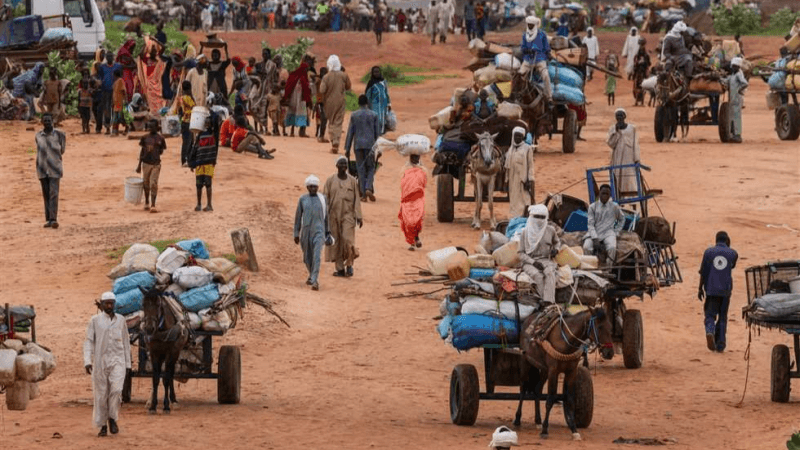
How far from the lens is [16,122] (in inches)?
1519

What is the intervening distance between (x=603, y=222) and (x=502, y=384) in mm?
3376

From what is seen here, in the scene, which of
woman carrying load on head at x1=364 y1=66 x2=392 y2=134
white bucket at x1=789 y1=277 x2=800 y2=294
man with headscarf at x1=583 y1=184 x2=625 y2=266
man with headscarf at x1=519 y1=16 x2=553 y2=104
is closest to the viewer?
white bucket at x1=789 y1=277 x2=800 y2=294

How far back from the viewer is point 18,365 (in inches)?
580

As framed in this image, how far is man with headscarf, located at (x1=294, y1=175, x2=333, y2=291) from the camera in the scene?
2295 cm

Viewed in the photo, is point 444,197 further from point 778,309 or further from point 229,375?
point 778,309

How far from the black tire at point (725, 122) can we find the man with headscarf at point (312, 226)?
15856mm

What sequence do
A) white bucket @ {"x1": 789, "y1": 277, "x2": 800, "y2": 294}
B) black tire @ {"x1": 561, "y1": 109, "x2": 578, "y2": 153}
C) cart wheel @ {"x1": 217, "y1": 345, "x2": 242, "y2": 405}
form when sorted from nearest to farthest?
cart wheel @ {"x1": 217, "y1": 345, "x2": 242, "y2": 405} < white bucket @ {"x1": 789, "y1": 277, "x2": 800, "y2": 294} < black tire @ {"x1": 561, "y1": 109, "x2": 578, "y2": 153}

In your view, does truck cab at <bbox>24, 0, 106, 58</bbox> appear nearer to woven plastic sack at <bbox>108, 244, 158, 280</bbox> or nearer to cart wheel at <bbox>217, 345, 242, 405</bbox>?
woven plastic sack at <bbox>108, 244, 158, 280</bbox>

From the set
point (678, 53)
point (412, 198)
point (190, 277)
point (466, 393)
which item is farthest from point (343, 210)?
point (678, 53)

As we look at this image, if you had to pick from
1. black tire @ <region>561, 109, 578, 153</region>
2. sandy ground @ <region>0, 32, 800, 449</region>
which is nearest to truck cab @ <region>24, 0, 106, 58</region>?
sandy ground @ <region>0, 32, 800, 449</region>

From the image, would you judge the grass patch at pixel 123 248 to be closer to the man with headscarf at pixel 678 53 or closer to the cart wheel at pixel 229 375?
the cart wheel at pixel 229 375

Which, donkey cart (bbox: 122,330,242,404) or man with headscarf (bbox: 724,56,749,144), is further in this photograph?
man with headscarf (bbox: 724,56,749,144)

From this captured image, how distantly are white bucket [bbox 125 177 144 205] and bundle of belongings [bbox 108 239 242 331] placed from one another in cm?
1011

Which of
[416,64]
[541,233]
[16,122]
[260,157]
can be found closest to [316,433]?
[541,233]
